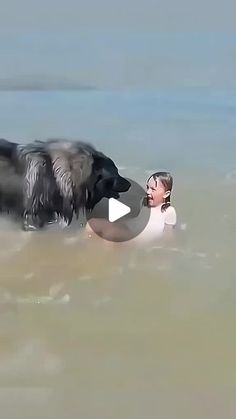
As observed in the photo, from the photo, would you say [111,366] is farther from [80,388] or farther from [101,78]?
[101,78]

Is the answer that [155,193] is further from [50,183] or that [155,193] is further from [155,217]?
[50,183]

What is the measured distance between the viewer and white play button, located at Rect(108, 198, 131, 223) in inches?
29.2

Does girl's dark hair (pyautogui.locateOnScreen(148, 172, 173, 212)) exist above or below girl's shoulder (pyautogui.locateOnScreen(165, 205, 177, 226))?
above

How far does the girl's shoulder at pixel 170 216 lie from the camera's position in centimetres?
75

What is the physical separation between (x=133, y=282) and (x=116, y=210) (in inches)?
3.6

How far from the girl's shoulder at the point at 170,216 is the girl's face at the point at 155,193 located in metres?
0.01

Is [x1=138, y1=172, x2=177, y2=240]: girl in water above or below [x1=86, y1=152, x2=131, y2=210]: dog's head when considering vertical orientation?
below

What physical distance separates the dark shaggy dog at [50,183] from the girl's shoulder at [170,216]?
0.07 meters

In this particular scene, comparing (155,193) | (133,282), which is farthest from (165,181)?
(133,282)

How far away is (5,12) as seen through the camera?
0.80m

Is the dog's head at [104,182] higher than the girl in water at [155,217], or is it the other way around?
the dog's head at [104,182]

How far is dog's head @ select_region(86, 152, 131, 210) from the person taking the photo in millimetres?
739

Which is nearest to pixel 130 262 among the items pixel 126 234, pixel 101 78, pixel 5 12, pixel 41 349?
pixel 126 234

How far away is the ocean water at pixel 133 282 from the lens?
673mm
